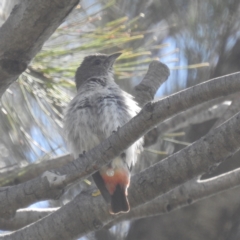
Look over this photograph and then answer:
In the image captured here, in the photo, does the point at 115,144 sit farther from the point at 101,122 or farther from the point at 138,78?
the point at 138,78

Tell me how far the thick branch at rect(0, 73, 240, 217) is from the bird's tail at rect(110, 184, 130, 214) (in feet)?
1.43

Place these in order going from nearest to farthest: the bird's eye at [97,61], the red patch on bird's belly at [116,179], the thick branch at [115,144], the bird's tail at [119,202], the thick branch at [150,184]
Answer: the thick branch at [115,144] < the thick branch at [150,184] < the bird's tail at [119,202] < the red patch on bird's belly at [116,179] < the bird's eye at [97,61]

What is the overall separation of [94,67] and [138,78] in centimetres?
131

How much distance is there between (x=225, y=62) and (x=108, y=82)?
1116mm

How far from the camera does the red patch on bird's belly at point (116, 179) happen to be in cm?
320

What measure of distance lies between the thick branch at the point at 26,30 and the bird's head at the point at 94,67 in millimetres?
1320

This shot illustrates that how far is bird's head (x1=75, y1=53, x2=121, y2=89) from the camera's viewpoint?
405 centimetres

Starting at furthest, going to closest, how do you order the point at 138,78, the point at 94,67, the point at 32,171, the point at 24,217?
the point at 138,78 → the point at 94,67 → the point at 32,171 → the point at 24,217

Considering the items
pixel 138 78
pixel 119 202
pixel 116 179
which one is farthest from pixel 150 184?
pixel 138 78

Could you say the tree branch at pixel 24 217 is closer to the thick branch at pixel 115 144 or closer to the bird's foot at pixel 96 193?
the bird's foot at pixel 96 193

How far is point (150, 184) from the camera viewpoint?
2.76 m

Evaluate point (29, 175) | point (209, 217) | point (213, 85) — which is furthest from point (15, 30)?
point (209, 217)

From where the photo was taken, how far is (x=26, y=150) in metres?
4.51

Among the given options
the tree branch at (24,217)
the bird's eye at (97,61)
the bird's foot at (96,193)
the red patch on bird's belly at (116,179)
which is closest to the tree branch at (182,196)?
the red patch on bird's belly at (116,179)
